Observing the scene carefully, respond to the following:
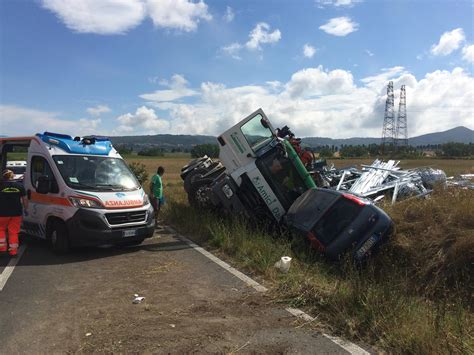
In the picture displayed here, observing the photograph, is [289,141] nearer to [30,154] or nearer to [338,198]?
[338,198]

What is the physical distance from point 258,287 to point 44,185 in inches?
191

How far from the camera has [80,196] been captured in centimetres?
817

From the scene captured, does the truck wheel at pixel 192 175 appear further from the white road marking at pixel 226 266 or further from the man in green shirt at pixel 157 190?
the white road marking at pixel 226 266

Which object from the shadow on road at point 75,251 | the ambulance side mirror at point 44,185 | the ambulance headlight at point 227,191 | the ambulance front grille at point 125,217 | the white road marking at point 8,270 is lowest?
the shadow on road at point 75,251

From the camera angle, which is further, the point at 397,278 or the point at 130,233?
the point at 130,233

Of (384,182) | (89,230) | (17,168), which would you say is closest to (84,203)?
(89,230)

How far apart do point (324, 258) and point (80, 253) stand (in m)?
4.64

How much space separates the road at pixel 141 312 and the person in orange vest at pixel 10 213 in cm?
35

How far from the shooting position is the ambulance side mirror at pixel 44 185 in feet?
27.8

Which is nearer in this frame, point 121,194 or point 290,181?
point 121,194

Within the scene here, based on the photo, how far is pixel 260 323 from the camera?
4871 millimetres

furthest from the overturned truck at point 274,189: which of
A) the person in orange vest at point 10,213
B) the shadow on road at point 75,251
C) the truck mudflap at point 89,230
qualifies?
the person in orange vest at point 10,213

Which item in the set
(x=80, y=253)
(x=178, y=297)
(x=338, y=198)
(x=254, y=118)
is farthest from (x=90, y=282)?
(x=254, y=118)

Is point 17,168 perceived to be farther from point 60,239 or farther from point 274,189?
point 274,189
